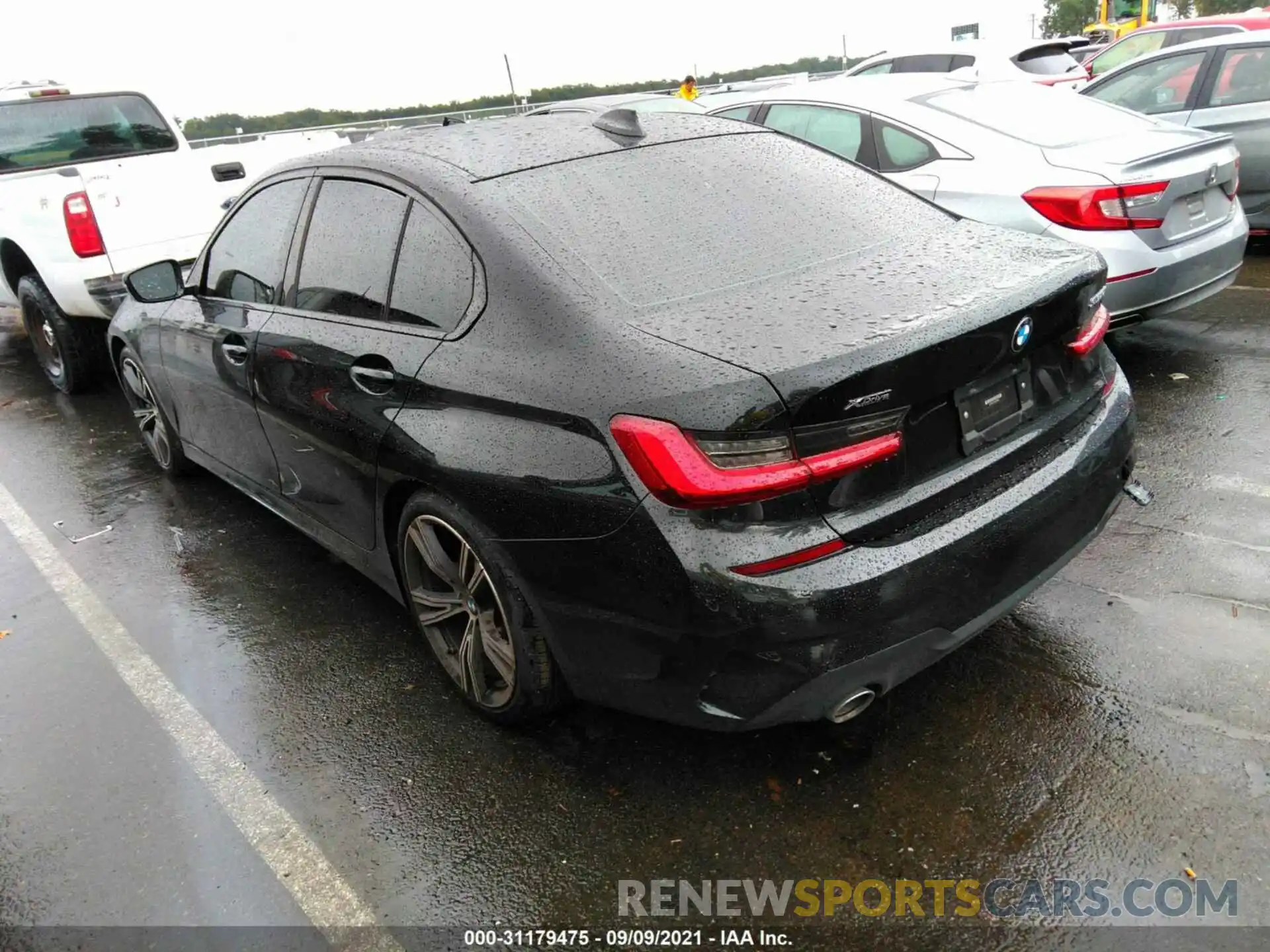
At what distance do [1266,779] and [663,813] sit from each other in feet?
5.10

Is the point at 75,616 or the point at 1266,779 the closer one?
the point at 1266,779

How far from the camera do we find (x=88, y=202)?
20.4 feet

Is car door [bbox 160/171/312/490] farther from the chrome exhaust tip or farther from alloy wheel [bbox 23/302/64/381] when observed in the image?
alloy wheel [bbox 23/302/64/381]

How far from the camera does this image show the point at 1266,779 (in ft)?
8.29

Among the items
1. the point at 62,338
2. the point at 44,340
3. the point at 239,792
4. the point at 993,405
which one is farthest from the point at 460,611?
the point at 44,340

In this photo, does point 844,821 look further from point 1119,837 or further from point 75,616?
point 75,616

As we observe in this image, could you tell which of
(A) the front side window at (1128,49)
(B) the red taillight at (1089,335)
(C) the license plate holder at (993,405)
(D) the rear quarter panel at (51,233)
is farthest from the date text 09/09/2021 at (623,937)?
(A) the front side window at (1128,49)

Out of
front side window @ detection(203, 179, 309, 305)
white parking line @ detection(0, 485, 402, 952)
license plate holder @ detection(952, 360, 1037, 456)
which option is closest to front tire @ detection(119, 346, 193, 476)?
white parking line @ detection(0, 485, 402, 952)

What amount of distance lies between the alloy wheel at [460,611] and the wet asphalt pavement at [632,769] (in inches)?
6.8

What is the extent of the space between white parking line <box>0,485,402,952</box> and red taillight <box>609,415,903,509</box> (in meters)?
1.28

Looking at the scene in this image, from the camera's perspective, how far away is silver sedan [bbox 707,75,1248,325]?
4781 millimetres

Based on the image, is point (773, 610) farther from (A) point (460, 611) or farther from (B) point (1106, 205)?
(B) point (1106, 205)

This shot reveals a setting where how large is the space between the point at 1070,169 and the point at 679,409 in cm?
366

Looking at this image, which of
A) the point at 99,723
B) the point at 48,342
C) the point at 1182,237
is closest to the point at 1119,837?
the point at 99,723
